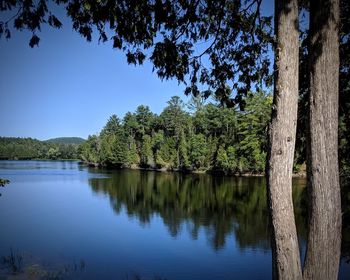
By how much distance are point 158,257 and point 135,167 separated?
238ft

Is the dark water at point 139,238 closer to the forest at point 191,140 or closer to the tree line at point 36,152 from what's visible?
the forest at point 191,140

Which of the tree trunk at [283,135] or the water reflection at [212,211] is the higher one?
the tree trunk at [283,135]

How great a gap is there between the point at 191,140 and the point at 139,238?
171 ft

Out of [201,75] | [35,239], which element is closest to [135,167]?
[35,239]

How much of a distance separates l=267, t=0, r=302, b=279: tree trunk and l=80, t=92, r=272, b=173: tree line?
122ft

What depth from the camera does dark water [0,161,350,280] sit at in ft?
40.8

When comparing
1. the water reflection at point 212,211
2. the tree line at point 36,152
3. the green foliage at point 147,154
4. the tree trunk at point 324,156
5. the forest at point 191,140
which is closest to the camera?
the tree trunk at point 324,156

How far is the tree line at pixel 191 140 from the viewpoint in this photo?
54.6 m

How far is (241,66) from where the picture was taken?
5.80 meters

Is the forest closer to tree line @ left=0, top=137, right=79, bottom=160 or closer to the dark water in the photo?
the dark water

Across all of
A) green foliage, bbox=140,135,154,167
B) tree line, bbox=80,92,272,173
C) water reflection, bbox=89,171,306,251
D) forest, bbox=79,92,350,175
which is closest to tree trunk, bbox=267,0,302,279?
water reflection, bbox=89,171,306,251

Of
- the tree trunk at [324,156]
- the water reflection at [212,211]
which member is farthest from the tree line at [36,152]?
the tree trunk at [324,156]

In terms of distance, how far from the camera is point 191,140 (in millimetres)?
68875

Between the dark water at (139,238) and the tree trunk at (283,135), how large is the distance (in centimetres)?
A: 809
